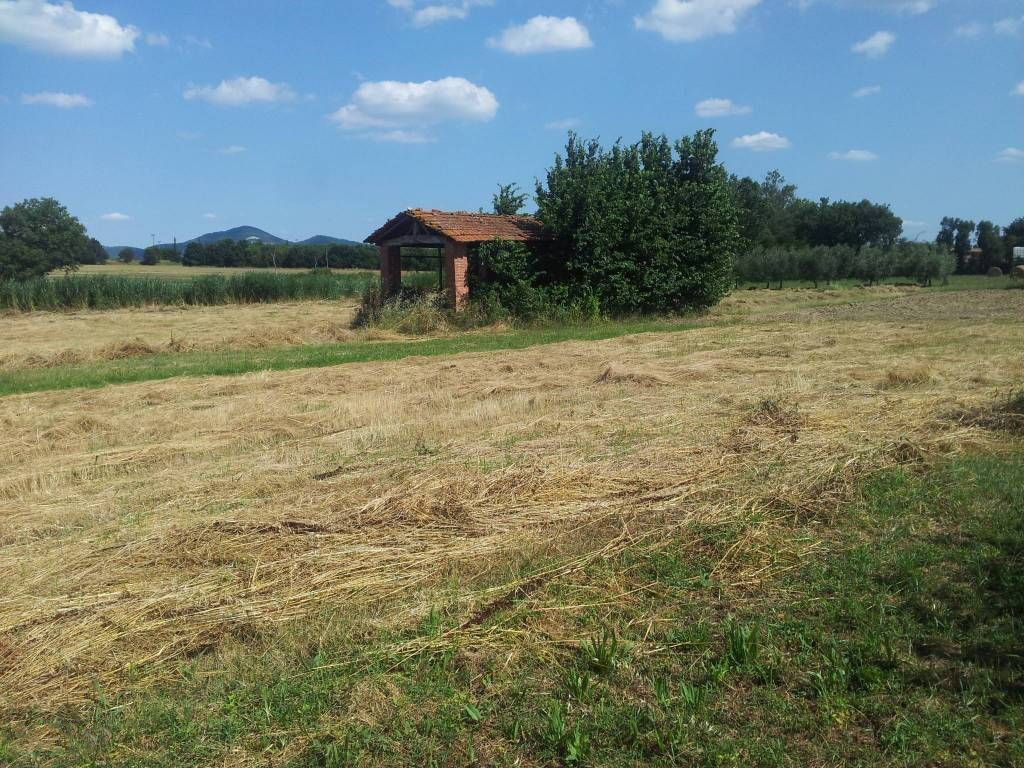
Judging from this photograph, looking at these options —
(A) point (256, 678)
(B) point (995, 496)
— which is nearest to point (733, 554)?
(B) point (995, 496)

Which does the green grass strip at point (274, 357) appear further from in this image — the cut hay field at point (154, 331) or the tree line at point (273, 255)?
the tree line at point (273, 255)

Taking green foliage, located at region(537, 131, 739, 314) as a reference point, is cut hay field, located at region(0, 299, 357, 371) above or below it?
below

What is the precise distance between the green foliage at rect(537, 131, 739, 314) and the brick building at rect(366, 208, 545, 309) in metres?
1.00

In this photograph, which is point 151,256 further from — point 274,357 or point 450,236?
point 274,357

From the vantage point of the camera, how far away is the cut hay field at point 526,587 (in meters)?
3.24

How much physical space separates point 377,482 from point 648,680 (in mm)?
3281

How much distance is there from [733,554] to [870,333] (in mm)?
14102

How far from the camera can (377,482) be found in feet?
20.7

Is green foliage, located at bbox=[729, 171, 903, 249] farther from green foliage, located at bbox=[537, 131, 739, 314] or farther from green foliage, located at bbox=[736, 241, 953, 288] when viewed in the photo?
green foliage, located at bbox=[537, 131, 739, 314]

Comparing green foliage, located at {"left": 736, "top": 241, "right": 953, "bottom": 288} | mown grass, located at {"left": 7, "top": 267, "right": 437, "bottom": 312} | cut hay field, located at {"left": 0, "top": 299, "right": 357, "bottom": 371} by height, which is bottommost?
cut hay field, located at {"left": 0, "top": 299, "right": 357, "bottom": 371}

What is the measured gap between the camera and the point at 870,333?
1717 cm

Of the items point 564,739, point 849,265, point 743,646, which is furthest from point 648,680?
point 849,265

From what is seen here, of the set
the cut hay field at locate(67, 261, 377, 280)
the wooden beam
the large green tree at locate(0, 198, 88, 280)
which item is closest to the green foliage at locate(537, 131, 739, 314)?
the wooden beam

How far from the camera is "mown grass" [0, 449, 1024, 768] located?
311 centimetres
